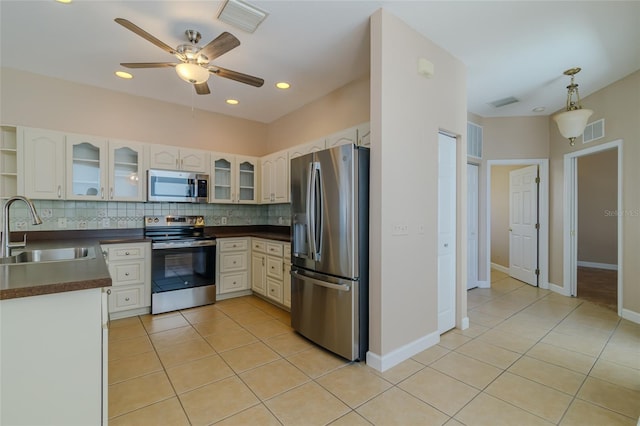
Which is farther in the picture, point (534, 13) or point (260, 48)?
point (260, 48)

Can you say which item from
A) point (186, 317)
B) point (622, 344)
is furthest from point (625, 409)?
point (186, 317)

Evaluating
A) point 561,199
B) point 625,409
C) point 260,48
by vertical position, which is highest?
point 260,48

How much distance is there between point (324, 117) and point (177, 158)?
213 cm

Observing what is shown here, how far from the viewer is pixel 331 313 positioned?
2.60 metres

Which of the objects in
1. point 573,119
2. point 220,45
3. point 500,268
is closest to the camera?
point 220,45

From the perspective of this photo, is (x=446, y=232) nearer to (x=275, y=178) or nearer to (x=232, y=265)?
(x=275, y=178)

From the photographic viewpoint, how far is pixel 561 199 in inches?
179

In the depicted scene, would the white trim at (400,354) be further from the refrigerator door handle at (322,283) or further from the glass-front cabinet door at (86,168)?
the glass-front cabinet door at (86,168)

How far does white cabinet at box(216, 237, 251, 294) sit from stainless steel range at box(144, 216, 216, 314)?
0.45ft

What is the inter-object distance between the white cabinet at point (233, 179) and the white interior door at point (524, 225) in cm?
477

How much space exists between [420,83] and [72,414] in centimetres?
326

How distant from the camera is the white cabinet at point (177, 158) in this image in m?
3.84

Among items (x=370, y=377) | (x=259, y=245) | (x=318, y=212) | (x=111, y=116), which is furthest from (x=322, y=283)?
(x=111, y=116)

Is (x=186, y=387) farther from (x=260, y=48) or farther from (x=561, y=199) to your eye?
(x=561, y=199)
